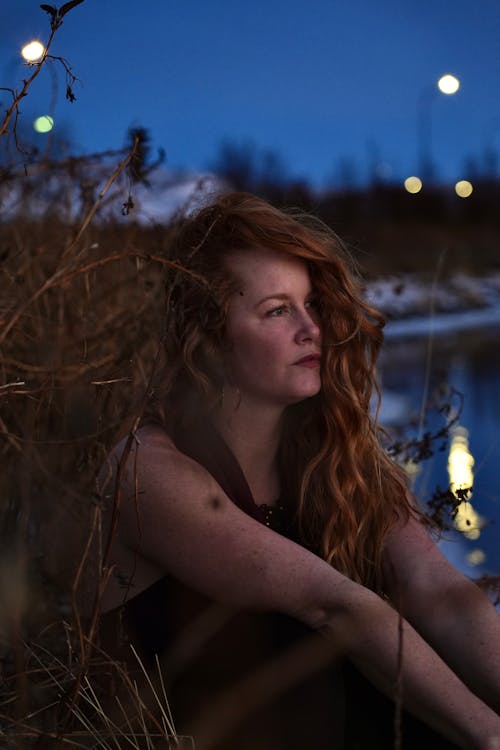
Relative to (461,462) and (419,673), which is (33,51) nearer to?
(419,673)

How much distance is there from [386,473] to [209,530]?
683 millimetres

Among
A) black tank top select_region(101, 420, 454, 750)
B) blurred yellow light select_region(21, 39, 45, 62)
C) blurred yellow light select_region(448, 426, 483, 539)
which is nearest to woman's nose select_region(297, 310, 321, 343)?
black tank top select_region(101, 420, 454, 750)

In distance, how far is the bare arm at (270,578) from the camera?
1.91 metres

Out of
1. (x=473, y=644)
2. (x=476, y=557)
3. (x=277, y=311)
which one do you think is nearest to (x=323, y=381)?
(x=277, y=311)

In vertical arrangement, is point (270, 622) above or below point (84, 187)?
below

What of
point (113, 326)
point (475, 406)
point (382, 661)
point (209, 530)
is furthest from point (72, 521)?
point (475, 406)

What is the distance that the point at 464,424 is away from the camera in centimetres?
739

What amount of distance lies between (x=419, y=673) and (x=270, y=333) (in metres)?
0.85

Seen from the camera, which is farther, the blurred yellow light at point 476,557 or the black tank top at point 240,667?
the blurred yellow light at point 476,557

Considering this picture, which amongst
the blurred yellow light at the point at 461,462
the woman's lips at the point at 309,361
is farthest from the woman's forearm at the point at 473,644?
the blurred yellow light at the point at 461,462

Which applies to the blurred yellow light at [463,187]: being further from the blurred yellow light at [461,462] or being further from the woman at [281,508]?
the blurred yellow light at [461,462]

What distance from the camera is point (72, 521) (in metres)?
2.81

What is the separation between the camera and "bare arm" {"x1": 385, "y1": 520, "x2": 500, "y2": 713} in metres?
2.18

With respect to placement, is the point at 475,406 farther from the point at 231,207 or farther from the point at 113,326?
the point at 231,207
